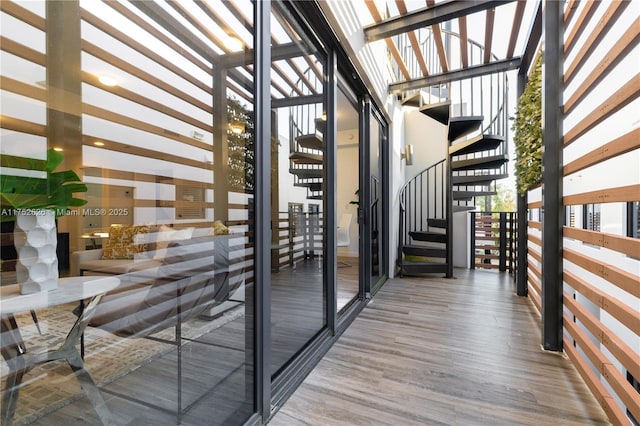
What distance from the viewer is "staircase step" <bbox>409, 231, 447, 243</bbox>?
16.3 ft

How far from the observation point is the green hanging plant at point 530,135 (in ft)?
8.57

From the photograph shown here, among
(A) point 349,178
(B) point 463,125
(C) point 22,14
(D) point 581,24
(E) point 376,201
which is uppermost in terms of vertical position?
(B) point 463,125

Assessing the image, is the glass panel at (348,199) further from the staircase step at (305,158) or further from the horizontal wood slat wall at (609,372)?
the horizontal wood slat wall at (609,372)

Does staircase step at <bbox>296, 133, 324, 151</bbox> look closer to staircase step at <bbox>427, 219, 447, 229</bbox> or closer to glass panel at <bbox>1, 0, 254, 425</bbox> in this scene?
glass panel at <bbox>1, 0, 254, 425</bbox>

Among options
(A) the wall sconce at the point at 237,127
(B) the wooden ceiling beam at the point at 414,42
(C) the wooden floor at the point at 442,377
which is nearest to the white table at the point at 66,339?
(A) the wall sconce at the point at 237,127

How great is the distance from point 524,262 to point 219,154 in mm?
3954

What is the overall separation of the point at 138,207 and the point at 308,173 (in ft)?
4.34

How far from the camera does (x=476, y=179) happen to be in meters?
5.06

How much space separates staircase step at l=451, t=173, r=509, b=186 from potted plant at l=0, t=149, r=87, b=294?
5036 millimetres

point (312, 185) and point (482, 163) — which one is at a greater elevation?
point (482, 163)

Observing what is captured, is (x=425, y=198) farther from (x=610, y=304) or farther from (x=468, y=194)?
(x=610, y=304)

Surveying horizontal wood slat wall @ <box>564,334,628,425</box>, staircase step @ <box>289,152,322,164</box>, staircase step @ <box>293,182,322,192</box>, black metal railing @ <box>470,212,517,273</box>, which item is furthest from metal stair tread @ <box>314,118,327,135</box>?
black metal railing @ <box>470,212,517,273</box>

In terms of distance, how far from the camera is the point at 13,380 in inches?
Answer: 30.8

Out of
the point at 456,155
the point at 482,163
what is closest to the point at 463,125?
the point at 456,155
